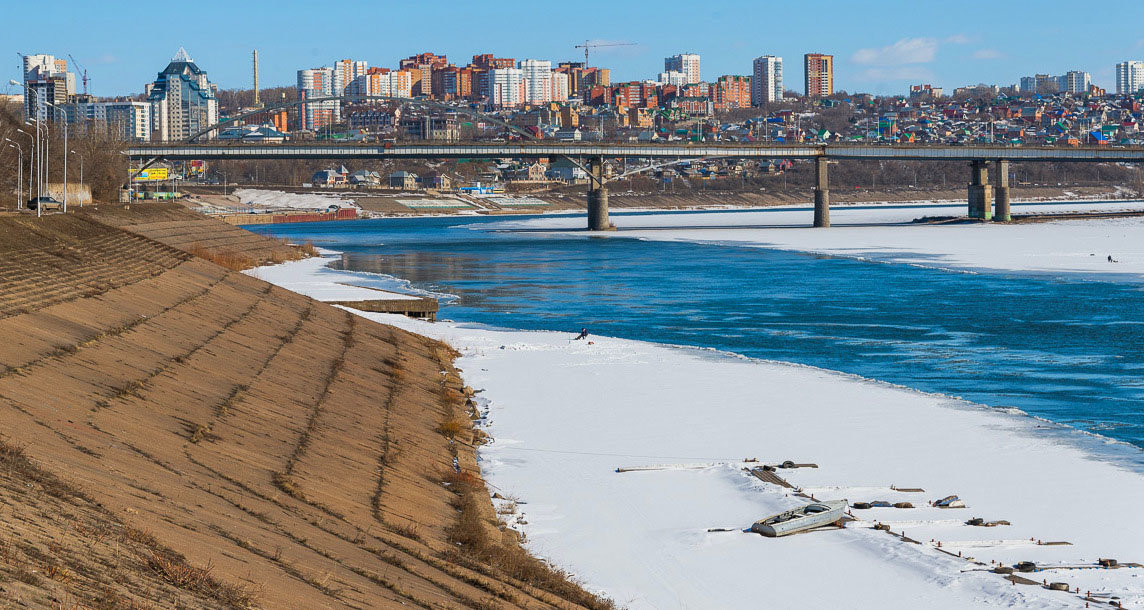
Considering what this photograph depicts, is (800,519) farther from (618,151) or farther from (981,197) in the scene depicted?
(981,197)

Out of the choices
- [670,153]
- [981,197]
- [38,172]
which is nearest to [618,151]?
[670,153]

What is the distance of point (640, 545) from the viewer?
21.8 m

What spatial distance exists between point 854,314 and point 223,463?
39.1m

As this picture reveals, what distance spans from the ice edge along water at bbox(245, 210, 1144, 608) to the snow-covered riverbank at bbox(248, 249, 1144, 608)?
0.16 ft

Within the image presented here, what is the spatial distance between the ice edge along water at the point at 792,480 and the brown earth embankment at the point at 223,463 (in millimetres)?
1559

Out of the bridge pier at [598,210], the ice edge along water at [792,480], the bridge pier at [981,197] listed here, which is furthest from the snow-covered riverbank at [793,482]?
the bridge pier at [981,197]

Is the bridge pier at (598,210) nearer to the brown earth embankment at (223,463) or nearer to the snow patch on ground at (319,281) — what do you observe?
the snow patch on ground at (319,281)

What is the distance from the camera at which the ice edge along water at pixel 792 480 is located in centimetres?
1975

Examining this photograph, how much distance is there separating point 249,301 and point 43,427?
91.7ft

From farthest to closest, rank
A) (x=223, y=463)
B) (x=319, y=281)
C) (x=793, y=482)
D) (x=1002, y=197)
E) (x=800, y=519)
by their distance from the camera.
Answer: (x=1002, y=197)
(x=319, y=281)
(x=793, y=482)
(x=223, y=463)
(x=800, y=519)

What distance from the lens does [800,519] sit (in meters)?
22.1

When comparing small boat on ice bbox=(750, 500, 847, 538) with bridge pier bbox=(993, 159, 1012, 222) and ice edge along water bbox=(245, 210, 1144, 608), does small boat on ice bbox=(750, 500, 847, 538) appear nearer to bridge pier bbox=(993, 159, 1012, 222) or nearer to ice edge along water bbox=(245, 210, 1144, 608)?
ice edge along water bbox=(245, 210, 1144, 608)

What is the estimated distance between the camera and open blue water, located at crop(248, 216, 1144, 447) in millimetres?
37438

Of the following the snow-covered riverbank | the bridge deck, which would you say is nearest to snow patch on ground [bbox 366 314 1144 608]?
the snow-covered riverbank
